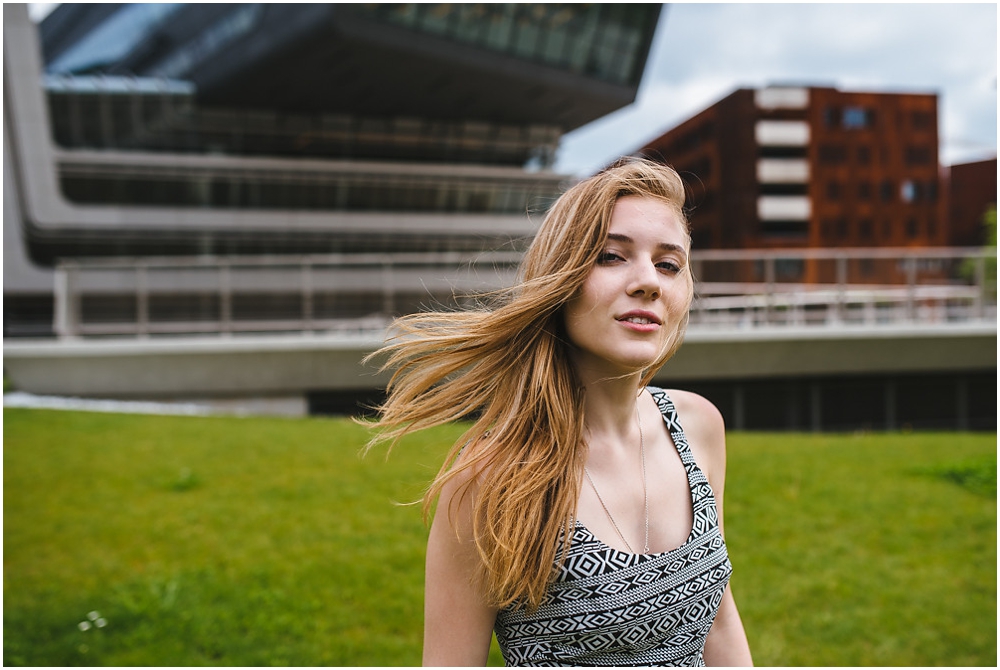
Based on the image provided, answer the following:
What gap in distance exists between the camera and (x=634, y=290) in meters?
1.57

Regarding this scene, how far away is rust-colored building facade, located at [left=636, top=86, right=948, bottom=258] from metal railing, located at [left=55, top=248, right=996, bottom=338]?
48.5 metres

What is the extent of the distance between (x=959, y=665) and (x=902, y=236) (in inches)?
2728

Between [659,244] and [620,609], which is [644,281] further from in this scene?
[620,609]

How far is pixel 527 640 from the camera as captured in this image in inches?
65.1

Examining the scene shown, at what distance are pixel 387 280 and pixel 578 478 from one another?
15810 millimetres

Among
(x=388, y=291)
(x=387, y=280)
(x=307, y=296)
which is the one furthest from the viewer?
(x=388, y=291)

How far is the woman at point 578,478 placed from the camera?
159 centimetres

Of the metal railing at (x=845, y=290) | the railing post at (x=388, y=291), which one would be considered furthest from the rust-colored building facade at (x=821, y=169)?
the railing post at (x=388, y=291)

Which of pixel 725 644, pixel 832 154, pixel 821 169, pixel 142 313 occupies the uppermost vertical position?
pixel 832 154

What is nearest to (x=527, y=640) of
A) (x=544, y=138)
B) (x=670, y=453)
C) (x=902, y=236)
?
(x=670, y=453)

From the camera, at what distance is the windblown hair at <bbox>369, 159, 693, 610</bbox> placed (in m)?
1.57

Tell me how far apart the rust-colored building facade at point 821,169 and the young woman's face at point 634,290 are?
6483 cm

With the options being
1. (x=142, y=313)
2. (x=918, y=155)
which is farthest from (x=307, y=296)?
(x=918, y=155)

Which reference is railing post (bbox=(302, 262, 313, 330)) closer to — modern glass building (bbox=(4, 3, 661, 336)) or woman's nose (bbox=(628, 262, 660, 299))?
woman's nose (bbox=(628, 262, 660, 299))
